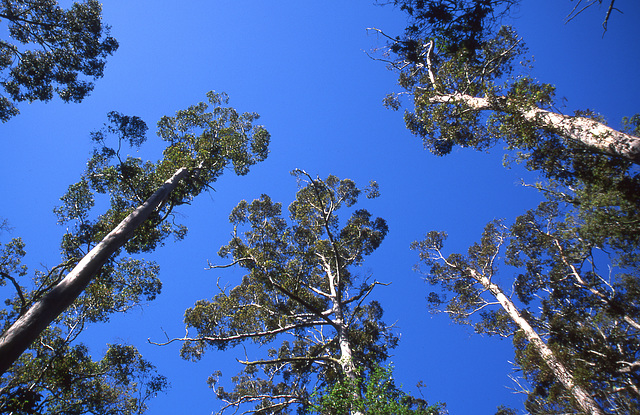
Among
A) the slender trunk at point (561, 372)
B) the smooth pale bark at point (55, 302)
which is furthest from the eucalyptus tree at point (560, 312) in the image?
the smooth pale bark at point (55, 302)

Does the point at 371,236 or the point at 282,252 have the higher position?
the point at 371,236

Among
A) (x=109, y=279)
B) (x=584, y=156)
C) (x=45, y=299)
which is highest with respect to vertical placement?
(x=584, y=156)

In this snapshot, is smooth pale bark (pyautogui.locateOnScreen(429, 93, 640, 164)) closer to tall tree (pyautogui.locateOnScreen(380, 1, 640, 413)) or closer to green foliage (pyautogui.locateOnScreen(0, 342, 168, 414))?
tall tree (pyautogui.locateOnScreen(380, 1, 640, 413))

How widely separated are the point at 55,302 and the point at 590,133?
11.4m

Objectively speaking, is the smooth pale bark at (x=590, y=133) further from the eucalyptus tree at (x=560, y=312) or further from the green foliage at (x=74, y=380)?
the green foliage at (x=74, y=380)

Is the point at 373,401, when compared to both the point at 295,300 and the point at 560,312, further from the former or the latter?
the point at 560,312

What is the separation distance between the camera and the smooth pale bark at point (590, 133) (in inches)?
210

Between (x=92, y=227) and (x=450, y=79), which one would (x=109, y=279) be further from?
(x=450, y=79)

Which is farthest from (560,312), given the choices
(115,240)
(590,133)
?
(115,240)

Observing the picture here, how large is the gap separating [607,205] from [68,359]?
14.8 meters

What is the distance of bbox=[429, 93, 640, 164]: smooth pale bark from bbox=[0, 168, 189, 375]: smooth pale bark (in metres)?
10.9

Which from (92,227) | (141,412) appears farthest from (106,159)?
(141,412)

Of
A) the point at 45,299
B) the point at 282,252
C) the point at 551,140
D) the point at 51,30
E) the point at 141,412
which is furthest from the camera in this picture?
the point at 282,252

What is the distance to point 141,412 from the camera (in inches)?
416
